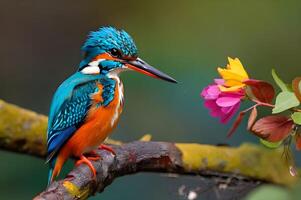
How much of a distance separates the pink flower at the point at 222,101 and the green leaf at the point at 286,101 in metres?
0.12

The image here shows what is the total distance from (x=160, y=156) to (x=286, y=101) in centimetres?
99

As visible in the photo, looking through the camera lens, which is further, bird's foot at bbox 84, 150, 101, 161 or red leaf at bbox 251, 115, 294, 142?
bird's foot at bbox 84, 150, 101, 161

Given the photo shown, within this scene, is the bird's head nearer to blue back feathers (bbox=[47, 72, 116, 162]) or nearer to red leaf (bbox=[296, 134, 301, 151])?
blue back feathers (bbox=[47, 72, 116, 162])

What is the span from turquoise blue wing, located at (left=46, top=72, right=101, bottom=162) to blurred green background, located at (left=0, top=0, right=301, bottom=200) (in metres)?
0.94

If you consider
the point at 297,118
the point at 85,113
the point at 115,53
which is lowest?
the point at 85,113

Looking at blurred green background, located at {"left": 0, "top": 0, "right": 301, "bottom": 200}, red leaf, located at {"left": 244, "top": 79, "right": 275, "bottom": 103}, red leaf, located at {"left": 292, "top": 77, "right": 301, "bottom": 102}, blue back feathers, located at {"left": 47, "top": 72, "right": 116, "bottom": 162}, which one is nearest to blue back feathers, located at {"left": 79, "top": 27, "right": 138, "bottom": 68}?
blue back feathers, located at {"left": 47, "top": 72, "right": 116, "bottom": 162}

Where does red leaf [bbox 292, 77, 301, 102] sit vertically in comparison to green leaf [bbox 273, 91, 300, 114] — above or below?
above

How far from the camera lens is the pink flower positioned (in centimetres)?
105

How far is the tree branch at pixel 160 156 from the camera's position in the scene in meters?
1.82

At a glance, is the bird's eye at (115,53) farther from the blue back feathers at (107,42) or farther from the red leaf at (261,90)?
the red leaf at (261,90)

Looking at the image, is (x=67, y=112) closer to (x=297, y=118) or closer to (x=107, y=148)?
(x=107, y=148)

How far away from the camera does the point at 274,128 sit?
98cm

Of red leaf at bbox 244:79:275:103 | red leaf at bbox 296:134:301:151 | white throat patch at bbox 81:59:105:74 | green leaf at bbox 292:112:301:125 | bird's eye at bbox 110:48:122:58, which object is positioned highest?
red leaf at bbox 244:79:275:103

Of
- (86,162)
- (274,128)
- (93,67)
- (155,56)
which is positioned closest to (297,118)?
(274,128)
